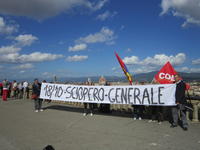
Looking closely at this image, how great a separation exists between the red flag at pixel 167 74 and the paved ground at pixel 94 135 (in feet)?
6.35

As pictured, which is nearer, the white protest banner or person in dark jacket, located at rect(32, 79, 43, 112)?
the white protest banner

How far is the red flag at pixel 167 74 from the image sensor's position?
336 inches

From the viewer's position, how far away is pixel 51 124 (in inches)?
311

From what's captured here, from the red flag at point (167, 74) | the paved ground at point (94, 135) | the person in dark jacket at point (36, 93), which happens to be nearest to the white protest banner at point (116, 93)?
the person in dark jacket at point (36, 93)

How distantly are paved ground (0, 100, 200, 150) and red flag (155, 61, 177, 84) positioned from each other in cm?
194

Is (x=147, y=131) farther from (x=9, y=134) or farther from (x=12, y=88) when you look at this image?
(x=12, y=88)

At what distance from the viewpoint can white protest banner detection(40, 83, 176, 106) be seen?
778cm

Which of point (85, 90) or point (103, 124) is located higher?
point (85, 90)

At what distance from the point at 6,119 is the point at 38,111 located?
2.18 metres

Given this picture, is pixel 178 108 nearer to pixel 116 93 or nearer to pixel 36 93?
pixel 116 93

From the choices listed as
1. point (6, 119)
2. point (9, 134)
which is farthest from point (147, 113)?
point (6, 119)

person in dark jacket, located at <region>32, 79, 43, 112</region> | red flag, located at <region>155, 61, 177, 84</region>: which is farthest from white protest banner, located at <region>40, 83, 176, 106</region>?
red flag, located at <region>155, 61, 177, 84</region>

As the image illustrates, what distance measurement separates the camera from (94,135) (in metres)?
6.38

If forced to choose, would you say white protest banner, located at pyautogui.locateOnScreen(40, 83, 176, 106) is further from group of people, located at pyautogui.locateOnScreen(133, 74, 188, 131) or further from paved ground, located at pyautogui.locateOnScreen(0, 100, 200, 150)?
paved ground, located at pyautogui.locateOnScreen(0, 100, 200, 150)
